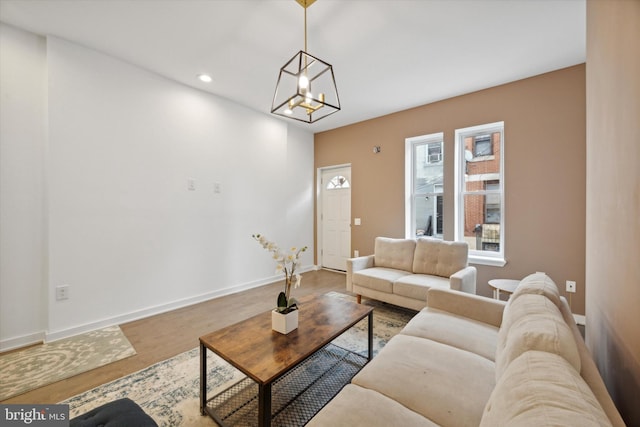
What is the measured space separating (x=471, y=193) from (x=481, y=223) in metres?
0.44

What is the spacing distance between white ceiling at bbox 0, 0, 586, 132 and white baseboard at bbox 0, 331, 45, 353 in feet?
9.23

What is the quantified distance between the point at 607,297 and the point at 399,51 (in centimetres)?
254

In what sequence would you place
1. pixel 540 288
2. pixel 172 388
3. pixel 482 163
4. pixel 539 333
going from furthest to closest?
pixel 482 163 < pixel 172 388 < pixel 540 288 < pixel 539 333

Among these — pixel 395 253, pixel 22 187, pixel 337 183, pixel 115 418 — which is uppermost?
pixel 337 183

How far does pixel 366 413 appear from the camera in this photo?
0.99m

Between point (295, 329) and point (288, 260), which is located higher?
point (288, 260)

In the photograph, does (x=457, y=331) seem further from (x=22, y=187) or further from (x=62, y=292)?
(x=22, y=187)

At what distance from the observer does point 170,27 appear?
90.7 inches

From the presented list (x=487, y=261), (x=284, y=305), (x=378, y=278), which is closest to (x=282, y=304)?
(x=284, y=305)

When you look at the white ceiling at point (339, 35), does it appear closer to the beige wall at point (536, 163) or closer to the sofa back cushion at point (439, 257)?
the beige wall at point (536, 163)

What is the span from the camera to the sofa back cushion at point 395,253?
336cm

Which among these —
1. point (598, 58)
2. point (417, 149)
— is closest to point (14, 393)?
point (598, 58)

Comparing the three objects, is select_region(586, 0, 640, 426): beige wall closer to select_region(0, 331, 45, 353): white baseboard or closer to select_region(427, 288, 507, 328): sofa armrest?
select_region(427, 288, 507, 328): sofa armrest

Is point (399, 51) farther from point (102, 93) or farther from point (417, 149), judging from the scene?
point (102, 93)
